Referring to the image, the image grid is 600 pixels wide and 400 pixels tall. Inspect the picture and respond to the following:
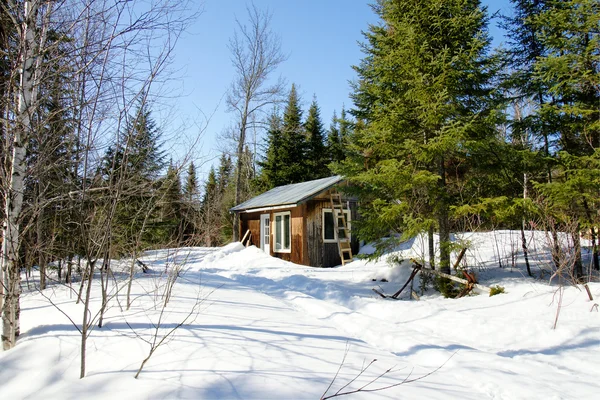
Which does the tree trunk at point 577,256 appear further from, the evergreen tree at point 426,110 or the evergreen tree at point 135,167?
the evergreen tree at point 135,167

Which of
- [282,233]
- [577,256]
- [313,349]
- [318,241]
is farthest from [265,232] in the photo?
[313,349]

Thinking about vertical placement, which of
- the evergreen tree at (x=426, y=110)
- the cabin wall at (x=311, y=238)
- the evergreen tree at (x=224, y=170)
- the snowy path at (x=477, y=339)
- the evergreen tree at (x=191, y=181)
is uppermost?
the evergreen tree at (x=224, y=170)

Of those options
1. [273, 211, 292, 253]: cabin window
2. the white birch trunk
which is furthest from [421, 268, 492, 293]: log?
[273, 211, 292, 253]: cabin window

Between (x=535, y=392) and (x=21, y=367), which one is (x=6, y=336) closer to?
(x=21, y=367)

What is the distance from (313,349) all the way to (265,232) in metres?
13.7

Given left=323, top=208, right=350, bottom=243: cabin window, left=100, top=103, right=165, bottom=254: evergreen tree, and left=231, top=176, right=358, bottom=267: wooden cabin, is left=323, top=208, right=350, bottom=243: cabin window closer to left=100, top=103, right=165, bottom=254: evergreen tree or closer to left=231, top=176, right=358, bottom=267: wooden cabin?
left=231, top=176, right=358, bottom=267: wooden cabin

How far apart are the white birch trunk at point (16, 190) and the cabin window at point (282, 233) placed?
39.1ft

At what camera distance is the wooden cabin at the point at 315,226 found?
Result: 14805 mm

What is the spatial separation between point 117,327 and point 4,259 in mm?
1494

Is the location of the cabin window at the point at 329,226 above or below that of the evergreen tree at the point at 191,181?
below

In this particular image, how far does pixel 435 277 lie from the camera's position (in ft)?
28.3

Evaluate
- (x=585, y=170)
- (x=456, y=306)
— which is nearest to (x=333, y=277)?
(x=456, y=306)

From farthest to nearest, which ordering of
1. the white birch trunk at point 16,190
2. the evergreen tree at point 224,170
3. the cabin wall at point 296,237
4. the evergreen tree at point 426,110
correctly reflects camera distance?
the evergreen tree at point 224,170
the cabin wall at point 296,237
the evergreen tree at point 426,110
the white birch trunk at point 16,190

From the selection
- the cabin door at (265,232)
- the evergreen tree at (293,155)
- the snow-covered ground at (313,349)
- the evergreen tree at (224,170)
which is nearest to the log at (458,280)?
the snow-covered ground at (313,349)
